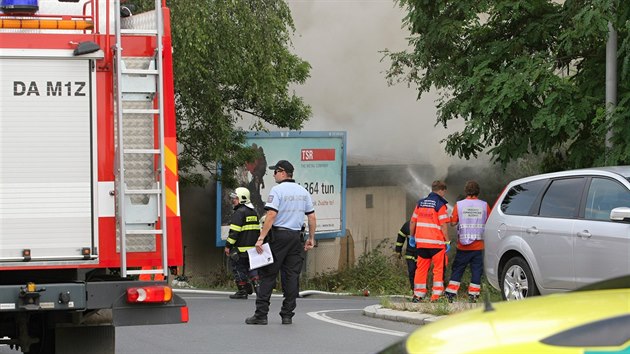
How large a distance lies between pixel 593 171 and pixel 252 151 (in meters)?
15.8

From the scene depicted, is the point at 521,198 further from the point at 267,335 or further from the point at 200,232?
the point at 200,232

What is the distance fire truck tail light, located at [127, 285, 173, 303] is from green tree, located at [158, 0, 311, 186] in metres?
14.3

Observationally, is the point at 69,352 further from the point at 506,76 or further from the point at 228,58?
the point at 228,58

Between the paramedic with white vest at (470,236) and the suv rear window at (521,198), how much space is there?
73.7 inches

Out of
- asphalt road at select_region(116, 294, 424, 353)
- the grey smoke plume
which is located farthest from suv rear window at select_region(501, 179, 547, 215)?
the grey smoke plume

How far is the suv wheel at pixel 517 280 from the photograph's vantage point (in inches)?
476

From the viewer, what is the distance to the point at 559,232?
11555 millimetres

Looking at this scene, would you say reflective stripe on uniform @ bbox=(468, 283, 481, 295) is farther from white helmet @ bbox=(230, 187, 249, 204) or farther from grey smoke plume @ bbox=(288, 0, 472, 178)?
grey smoke plume @ bbox=(288, 0, 472, 178)

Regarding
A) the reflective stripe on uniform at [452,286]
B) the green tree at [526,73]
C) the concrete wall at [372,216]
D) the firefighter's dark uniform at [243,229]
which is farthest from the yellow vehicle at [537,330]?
the concrete wall at [372,216]

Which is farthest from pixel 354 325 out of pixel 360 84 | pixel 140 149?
pixel 360 84

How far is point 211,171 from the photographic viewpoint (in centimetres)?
2747

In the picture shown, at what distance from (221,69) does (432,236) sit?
31.3 ft

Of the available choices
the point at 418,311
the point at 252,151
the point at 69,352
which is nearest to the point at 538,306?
the point at 69,352

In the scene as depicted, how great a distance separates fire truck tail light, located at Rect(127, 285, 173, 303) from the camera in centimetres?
756
